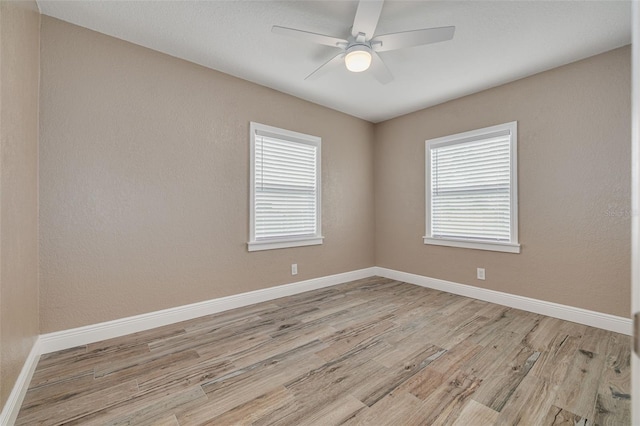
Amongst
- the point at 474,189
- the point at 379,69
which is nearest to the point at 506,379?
the point at 474,189

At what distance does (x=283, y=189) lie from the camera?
3.51 meters

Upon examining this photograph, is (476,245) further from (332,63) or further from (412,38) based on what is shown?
(332,63)

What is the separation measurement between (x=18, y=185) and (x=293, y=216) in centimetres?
246

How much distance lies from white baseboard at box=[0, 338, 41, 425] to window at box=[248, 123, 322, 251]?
1840mm

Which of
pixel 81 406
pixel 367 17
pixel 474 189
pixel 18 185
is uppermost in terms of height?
pixel 367 17

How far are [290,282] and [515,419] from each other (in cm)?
254

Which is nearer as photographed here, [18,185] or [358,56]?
[18,185]

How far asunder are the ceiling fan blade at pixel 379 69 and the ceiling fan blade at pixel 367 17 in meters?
0.21

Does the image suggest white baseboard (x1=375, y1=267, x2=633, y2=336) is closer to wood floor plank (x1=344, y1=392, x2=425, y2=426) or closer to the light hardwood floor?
the light hardwood floor

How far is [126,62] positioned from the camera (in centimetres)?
245

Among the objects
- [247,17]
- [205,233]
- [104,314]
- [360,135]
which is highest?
[247,17]

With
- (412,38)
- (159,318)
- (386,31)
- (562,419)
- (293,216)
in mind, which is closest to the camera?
(562,419)

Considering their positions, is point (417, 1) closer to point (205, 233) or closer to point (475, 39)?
point (475, 39)

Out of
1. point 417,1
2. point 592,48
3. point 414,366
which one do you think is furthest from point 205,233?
point 592,48
